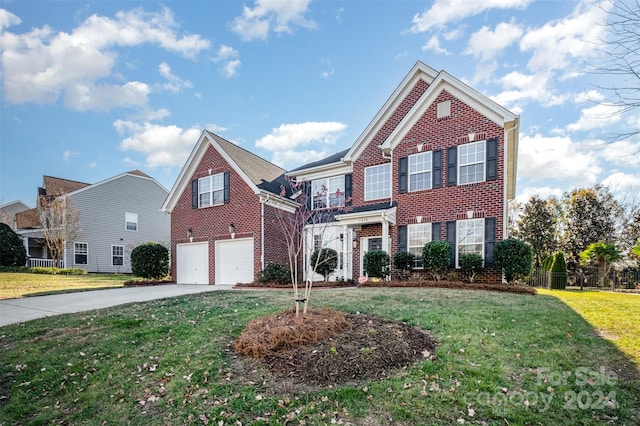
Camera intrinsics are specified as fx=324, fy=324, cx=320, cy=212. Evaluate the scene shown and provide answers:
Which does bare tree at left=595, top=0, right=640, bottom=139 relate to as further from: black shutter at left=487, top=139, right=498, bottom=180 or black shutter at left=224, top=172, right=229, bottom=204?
black shutter at left=224, top=172, right=229, bottom=204

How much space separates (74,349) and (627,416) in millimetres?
7897

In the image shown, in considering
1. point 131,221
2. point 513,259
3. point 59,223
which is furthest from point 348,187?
point 59,223

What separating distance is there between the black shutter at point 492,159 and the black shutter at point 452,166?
3.87 feet

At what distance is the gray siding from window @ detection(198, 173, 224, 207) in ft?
44.4

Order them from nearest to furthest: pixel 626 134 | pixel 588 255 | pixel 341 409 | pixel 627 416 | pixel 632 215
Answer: pixel 627 416 < pixel 341 409 < pixel 626 134 < pixel 588 255 < pixel 632 215

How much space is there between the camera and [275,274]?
14.5 meters

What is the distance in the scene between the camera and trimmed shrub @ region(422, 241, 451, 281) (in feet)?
40.3

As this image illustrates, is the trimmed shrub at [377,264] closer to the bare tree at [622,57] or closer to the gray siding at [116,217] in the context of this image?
the bare tree at [622,57]

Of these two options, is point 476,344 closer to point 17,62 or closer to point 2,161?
point 17,62

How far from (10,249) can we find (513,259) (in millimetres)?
30686

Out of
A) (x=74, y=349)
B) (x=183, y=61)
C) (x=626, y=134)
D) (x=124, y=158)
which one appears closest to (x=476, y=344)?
(x=626, y=134)

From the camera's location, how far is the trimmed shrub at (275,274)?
14.4 meters

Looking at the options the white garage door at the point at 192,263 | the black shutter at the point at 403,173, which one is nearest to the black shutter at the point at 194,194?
the white garage door at the point at 192,263

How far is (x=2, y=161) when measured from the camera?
13.5 m
